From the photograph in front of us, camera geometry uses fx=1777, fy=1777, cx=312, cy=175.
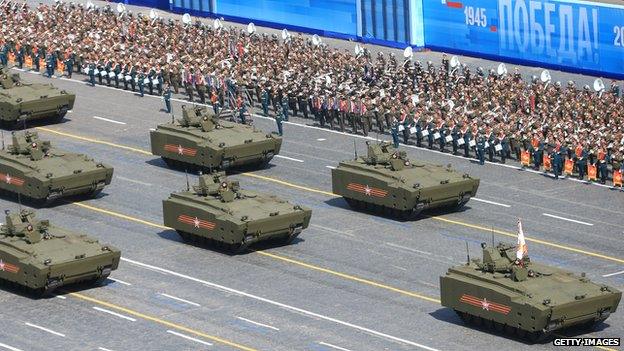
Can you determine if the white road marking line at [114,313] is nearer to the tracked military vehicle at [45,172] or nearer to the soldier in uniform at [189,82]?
the tracked military vehicle at [45,172]

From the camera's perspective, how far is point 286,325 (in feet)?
183

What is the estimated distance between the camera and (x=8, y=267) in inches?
2351

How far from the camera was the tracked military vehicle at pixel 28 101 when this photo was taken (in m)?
82.2

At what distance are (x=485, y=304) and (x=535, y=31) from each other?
40.0 metres

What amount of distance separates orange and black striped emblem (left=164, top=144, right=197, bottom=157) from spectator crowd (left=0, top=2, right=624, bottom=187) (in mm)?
8825

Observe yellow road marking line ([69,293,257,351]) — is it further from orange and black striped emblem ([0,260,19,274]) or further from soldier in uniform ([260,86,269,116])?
soldier in uniform ([260,86,269,116])

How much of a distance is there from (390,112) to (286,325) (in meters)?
27.3

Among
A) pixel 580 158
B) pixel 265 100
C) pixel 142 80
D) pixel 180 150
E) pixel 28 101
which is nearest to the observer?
pixel 580 158

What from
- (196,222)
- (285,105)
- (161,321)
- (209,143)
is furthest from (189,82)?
(161,321)

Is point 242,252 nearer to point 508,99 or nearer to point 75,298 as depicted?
point 75,298

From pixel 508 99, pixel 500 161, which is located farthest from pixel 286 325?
pixel 508 99

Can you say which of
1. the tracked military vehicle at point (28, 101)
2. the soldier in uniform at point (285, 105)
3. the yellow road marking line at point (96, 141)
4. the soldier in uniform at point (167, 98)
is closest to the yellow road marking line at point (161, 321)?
the yellow road marking line at point (96, 141)

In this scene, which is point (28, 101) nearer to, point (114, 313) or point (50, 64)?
point (50, 64)

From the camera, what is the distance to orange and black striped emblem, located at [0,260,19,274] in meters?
59.3
